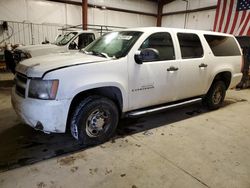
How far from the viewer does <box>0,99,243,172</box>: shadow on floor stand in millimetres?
2617

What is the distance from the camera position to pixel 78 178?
2.28m

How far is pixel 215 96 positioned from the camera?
4664mm

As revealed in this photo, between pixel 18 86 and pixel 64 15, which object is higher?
pixel 64 15

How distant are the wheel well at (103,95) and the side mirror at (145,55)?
55cm

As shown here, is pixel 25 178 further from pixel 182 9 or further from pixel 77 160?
pixel 182 9

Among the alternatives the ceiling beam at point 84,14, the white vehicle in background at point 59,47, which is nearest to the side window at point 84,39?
the white vehicle in background at point 59,47

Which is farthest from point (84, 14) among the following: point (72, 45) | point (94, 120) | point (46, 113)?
point (46, 113)

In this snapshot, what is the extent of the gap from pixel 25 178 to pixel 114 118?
139 cm

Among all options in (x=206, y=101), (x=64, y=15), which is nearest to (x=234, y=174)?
(x=206, y=101)

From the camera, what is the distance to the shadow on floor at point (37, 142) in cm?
262

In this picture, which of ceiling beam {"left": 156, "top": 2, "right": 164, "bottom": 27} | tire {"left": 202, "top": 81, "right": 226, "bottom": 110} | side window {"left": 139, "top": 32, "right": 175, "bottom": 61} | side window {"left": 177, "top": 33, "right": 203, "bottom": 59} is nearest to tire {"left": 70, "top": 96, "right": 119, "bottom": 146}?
side window {"left": 139, "top": 32, "right": 175, "bottom": 61}

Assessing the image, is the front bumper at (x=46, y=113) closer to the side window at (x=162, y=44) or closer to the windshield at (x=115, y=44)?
the windshield at (x=115, y=44)

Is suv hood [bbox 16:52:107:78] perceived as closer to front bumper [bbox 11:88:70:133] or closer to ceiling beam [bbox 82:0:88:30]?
front bumper [bbox 11:88:70:133]

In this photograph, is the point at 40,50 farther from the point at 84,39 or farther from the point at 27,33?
the point at 27,33
